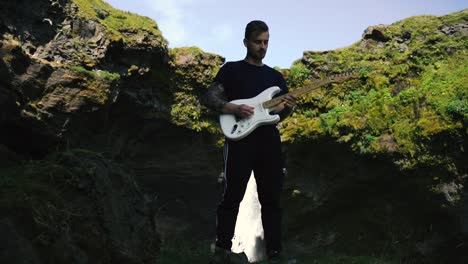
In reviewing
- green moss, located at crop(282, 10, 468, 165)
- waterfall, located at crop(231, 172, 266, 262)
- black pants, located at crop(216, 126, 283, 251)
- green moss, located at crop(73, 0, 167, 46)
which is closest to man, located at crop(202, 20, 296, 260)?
black pants, located at crop(216, 126, 283, 251)

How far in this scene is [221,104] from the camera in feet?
17.1

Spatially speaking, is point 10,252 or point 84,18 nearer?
point 10,252

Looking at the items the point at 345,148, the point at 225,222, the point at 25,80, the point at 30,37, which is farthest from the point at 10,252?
the point at 345,148

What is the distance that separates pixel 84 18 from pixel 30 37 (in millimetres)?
995

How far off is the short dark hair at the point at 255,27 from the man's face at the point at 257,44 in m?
0.03

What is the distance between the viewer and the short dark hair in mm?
5270

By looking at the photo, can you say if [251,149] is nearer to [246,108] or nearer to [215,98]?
[246,108]

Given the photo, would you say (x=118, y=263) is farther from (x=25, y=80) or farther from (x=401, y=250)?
(x=401, y=250)

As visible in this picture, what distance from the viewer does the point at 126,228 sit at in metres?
3.83

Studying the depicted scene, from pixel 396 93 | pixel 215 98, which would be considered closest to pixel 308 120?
pixel 396 93

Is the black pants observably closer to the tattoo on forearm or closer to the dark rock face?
the tattoo on forearm

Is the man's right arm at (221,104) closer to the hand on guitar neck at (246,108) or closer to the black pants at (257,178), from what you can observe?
the hand on guitar neck at (246,108)

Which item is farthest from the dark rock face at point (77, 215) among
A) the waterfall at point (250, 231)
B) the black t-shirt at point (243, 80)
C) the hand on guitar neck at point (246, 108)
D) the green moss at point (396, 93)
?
the waterfall at point (250, 231)

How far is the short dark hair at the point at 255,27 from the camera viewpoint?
5270 mm
